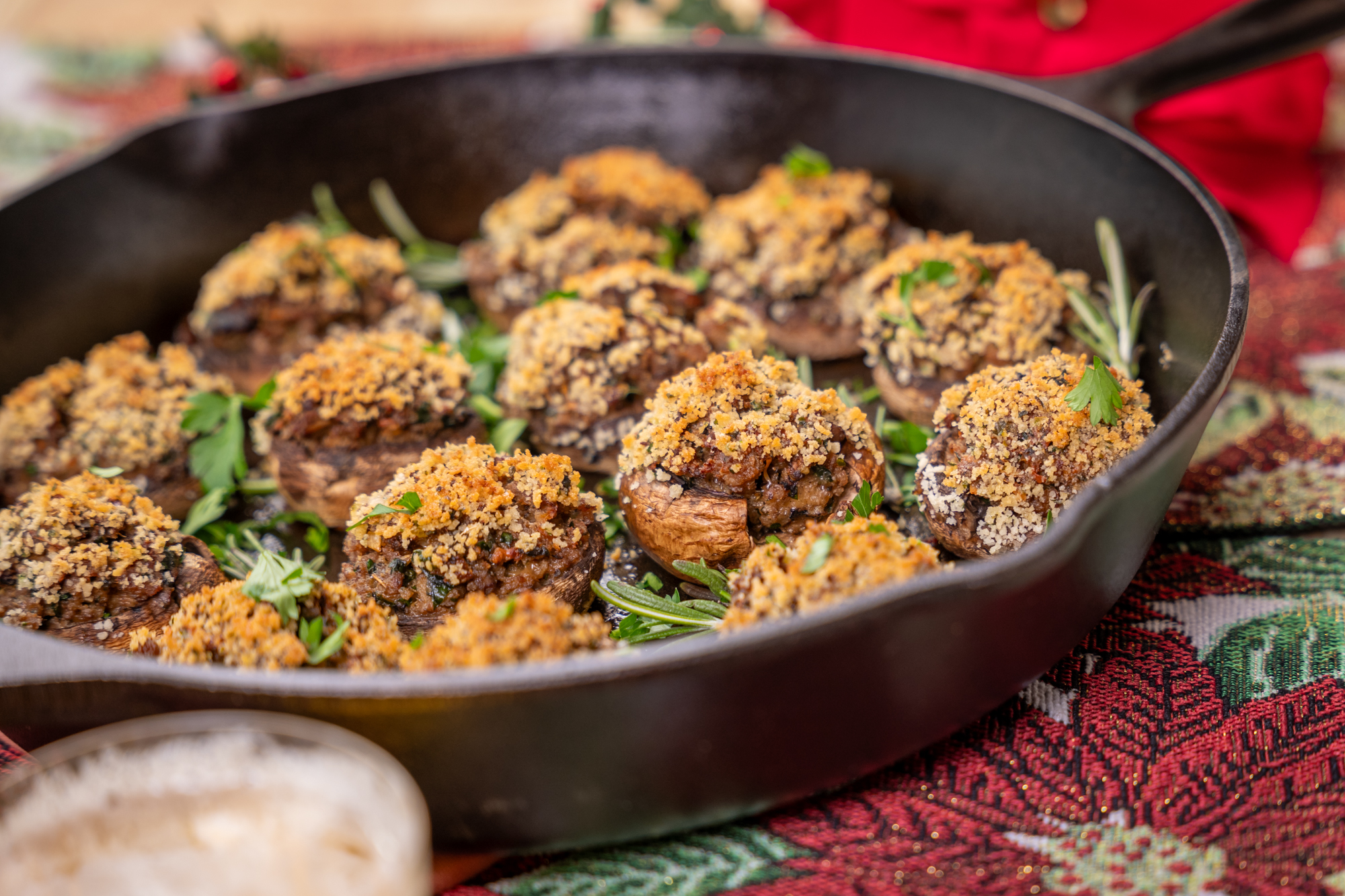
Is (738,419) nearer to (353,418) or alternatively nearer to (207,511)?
(353,418)

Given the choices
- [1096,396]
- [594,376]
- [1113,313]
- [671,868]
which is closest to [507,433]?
[594,376]

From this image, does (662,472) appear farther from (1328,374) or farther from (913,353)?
(1328,374)

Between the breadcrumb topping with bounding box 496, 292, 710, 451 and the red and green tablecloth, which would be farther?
the breadcrumb topping with bounding box 496, 292, 710, 451

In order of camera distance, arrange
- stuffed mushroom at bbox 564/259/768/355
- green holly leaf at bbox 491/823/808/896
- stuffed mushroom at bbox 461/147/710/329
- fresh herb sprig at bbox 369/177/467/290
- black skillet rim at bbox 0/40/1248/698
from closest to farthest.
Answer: black skillet rim at bbox 0/40/1248/698 → green holly leaf at bbox 491/823/808/896 → stuffed mushroom at bbox 564/259/768/355 → stuffed mushroom at bbox 461/147/710/329 → fresh herb sprig at bbox 369/177/467/290

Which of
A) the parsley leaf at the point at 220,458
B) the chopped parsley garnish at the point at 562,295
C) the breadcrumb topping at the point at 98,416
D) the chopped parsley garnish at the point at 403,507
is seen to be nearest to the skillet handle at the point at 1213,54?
the chopped parsley garnish at the point at 562,295

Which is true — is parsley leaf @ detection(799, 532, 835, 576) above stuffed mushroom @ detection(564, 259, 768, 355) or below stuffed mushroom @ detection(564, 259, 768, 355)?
below

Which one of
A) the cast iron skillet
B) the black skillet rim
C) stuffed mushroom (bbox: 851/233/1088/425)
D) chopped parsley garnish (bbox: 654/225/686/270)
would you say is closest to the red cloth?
the cast iron skillet

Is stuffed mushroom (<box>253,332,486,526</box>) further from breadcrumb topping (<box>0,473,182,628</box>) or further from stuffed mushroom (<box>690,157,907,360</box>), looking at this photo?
stuffed mushroom (<box>690,157,907,360</box>)
